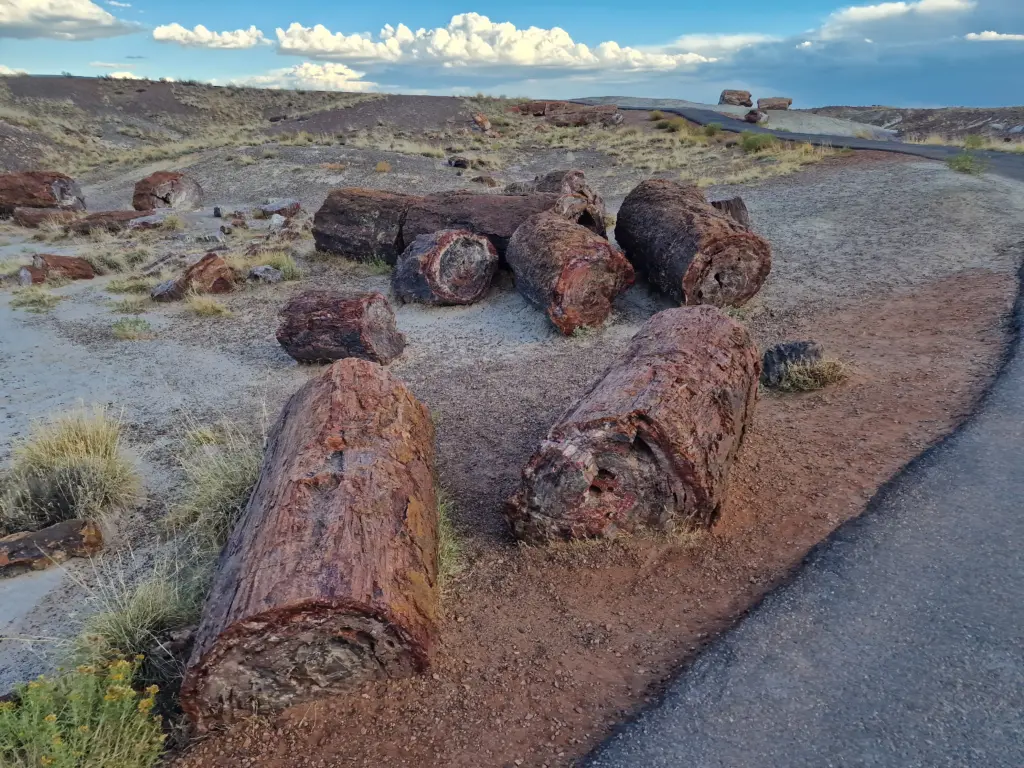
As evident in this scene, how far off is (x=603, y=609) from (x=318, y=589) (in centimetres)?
159

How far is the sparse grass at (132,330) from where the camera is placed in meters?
9.35

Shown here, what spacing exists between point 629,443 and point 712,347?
1.24 meters

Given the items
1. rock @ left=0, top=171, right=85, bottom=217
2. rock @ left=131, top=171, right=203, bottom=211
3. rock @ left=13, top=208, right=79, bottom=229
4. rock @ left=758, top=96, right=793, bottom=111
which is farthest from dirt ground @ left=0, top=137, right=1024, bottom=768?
rock @ left=758, top=96, right=793, bottom=111

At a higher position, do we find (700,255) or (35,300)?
A: (700,255)

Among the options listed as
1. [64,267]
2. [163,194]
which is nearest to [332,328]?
[64,267]

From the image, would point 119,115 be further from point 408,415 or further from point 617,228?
point 408,415

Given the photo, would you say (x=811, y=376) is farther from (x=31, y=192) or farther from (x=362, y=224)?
(x=31, y=192)

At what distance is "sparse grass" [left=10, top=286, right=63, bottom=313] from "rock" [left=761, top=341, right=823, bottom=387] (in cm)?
1044

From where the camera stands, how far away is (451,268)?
965 cm

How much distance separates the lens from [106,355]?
879 centimetres

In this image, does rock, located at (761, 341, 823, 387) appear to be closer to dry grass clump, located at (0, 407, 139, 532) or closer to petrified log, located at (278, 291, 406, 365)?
petrified log, located at (278, 291, 406, 365)

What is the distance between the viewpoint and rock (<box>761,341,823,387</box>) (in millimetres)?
6414

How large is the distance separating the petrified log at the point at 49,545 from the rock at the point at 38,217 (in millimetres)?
15540

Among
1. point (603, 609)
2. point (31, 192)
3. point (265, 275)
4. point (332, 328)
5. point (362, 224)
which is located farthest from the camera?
point (31, 192)
